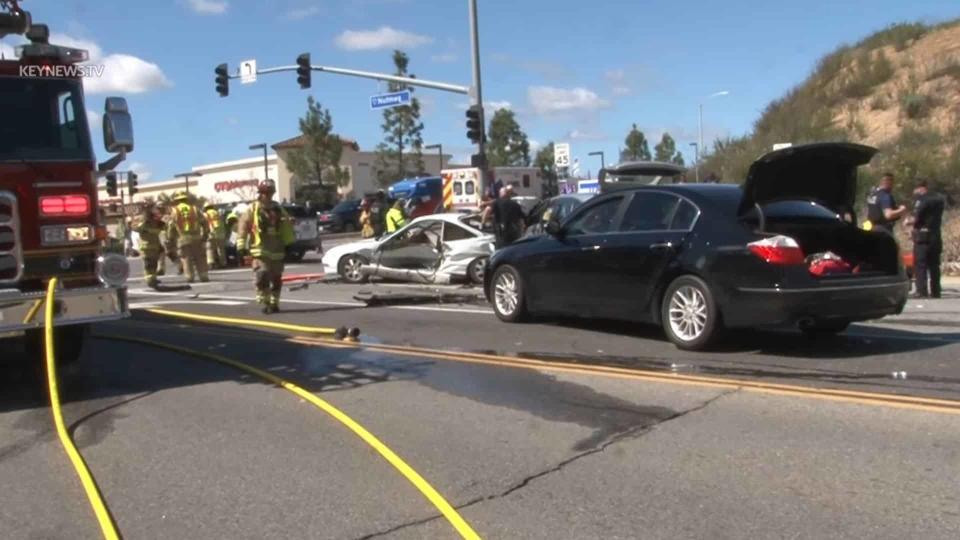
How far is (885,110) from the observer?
30.5 metres

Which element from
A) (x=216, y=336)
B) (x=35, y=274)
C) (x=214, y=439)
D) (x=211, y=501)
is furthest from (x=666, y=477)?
(x=216, y=336)

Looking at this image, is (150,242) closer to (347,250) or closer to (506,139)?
(347,250)

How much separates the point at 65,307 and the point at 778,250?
19.0 feet

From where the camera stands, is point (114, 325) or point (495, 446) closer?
point (495, 446)

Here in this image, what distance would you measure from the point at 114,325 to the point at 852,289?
29.4 feet

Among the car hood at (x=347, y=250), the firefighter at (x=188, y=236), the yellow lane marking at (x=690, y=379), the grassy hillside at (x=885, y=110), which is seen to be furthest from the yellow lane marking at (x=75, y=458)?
the grassy hillside at (x=885, y=110)

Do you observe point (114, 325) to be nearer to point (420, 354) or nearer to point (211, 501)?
point (420, 354)

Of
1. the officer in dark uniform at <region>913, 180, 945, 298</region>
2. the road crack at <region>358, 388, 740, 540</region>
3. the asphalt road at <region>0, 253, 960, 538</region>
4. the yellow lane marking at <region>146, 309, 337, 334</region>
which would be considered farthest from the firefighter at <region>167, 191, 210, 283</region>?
the road crack at <region>358, 388, 740, 540</region>

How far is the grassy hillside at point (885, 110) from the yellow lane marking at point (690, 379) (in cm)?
1782

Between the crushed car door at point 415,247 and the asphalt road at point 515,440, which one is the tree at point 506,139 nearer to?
the crushed car door at point 415,247

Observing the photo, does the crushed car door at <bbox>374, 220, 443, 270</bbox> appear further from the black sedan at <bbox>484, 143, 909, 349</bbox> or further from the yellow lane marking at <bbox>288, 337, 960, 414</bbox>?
the black sedan at <bbox>484, 143, 909, 349</bbox>

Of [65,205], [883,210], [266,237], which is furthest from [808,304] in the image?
[266,237]

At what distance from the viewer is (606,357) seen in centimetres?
884

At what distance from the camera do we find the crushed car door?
16469 mm
